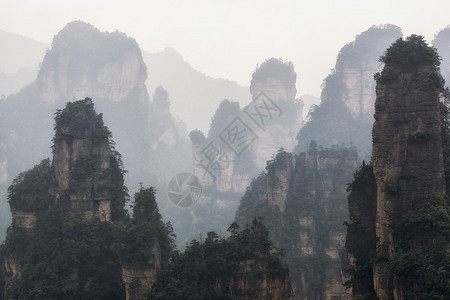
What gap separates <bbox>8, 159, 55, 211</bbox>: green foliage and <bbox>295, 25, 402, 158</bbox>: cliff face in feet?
135

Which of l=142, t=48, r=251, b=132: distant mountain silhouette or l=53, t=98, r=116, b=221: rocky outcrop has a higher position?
l=142, t=48, r=251, b=132: distant mountain silhouette

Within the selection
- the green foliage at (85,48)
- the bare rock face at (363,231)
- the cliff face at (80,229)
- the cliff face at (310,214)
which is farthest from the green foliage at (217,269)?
the green foliage at (85,48)

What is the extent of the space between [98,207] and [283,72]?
192 ft

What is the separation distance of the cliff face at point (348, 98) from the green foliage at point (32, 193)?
4118cm

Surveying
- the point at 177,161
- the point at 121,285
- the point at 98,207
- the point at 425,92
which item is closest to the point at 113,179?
the point at 98,207

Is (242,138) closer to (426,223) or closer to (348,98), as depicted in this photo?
(348,98)

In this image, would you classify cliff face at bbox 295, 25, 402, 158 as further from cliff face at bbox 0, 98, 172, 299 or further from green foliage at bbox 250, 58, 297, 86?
cliff face at bbox 0, 98, 172, 299

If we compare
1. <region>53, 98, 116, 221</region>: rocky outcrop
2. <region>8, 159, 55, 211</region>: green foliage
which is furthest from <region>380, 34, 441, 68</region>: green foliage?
<region>8, 159, 55, 211</region>: green foliage

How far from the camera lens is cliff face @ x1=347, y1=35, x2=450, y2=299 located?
1697 centimetres

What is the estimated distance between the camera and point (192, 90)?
6201 inches

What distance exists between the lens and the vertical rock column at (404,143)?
17.4m

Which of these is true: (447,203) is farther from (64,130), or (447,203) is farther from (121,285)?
(64,130)

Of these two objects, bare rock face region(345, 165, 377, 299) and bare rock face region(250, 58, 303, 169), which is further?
bare rock face region(250, 58, 303, 169)

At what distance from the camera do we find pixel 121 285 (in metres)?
23.7
